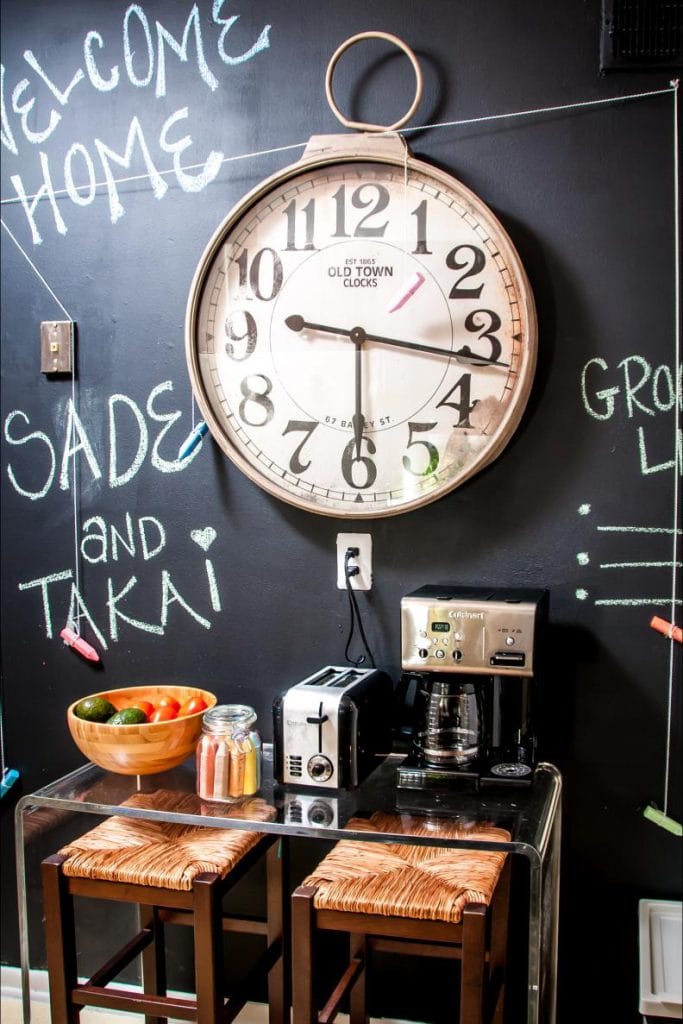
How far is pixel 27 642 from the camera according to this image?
2498 mm

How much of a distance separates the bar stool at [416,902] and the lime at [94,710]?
0.56 meters

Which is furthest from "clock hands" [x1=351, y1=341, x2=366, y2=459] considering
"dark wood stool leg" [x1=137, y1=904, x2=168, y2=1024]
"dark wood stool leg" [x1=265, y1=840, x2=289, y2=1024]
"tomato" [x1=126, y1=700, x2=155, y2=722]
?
"dark wood stool leg" [x1=137, y1=904, x2=168, y2=1024]

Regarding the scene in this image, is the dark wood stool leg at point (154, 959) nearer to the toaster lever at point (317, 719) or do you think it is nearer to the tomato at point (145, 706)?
the tomato at point (145, 706)

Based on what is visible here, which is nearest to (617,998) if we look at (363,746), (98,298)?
(363,746)

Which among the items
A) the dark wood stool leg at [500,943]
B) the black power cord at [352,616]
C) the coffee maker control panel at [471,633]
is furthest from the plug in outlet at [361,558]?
the dark wood stool leg at [500,943]

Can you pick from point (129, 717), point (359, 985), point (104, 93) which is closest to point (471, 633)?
point (129, 717)

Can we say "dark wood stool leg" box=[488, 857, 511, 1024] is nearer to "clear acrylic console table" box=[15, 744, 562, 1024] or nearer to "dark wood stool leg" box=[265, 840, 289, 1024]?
"clear acrylic console table" box=[15, 744, 562, 1024]

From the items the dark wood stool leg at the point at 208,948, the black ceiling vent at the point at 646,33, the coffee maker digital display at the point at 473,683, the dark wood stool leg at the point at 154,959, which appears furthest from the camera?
the dark wood stool leg at the point at 154,959

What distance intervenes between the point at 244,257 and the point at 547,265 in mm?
667

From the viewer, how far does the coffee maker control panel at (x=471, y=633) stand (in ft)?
6.17

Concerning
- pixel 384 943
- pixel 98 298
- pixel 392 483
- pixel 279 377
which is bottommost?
pixel 384 943

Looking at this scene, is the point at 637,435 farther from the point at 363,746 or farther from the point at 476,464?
the point at 363,746

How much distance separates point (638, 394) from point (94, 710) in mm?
1317

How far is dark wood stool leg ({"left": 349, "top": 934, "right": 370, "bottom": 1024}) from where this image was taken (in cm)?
214
